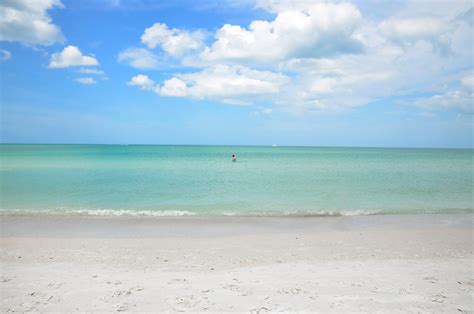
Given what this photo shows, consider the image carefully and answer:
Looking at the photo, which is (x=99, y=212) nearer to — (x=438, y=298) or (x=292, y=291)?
(x=292, y=291)

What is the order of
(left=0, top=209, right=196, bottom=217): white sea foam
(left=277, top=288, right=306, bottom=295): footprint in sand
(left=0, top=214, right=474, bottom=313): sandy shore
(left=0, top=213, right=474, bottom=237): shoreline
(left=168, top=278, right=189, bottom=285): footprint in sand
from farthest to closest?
(left=0, top=209, right=196, bottom=217): white sea foam < (left=0, top=213, right=474, bottom=237): shoreline < (left=168, top=278, right=189, bottom=285): footprint in sand < (left=277, top=288, right=306, bottom=295): footprint in sand < (left=0, top=214, right=474, bottom=313): sandy shore

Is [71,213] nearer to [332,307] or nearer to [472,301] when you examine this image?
[332,307]

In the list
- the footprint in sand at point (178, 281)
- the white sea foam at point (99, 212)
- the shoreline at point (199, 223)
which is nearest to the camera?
the footprint in sand at point (178, 281)

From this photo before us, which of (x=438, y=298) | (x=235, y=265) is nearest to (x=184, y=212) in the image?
(x=235, y=265)

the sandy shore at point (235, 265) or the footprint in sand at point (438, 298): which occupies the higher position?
the footprint in sand at point (438, 298)

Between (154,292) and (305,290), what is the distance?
278 cm

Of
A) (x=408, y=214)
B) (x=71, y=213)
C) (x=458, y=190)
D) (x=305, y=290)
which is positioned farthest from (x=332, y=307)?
(x=458, y=190)

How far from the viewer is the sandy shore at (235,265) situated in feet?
17.4

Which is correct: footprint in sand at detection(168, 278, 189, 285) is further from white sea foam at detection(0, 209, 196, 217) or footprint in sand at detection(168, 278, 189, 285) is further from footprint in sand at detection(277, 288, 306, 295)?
white sea foam at detection(0, 209, 196, 217)

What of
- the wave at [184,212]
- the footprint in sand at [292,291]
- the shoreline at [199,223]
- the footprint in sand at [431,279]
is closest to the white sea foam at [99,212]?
the wave at [184,212]

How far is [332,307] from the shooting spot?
509 cm

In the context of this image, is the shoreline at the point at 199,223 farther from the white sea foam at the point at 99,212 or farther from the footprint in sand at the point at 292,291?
the footprint in sand at the point at 292,291

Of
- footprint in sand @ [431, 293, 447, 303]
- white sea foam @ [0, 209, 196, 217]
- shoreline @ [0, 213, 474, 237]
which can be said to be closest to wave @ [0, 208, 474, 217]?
white sea foam @ [0, 209, 196, 217]

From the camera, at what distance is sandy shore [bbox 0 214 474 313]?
5.31 m
